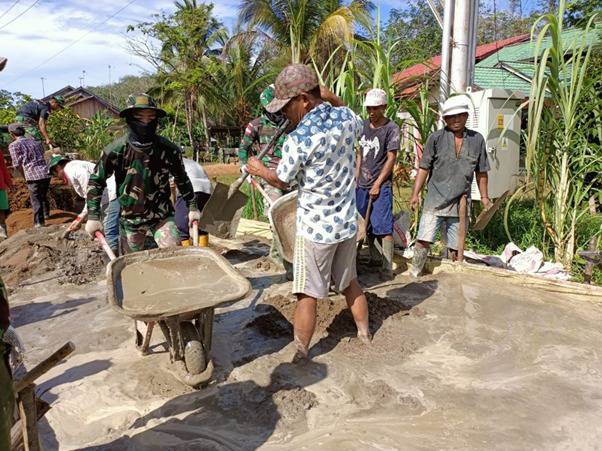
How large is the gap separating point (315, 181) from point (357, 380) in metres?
1.18

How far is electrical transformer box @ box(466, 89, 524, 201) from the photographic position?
214 inches

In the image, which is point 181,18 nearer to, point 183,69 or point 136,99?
point 183,69

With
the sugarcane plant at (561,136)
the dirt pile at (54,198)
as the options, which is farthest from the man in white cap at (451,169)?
the dirt pile at (54,198)

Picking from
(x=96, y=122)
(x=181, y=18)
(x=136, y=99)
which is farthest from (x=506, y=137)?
(x=181, y=18)

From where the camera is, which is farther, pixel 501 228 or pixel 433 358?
pixel 501 228

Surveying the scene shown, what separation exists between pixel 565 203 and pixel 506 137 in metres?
1.33

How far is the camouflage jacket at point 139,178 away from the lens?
3.36m

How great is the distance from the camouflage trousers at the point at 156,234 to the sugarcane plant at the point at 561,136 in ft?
9.62

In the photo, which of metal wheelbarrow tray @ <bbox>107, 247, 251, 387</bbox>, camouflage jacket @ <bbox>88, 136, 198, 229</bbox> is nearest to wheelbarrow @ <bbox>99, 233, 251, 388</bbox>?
metal wheelbarrow tray @ <bbox>107, 247, 251, 387</bbox>

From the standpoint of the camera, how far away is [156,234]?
357 centimetres

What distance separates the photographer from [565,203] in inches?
180

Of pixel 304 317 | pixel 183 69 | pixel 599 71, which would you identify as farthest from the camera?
pixel 183 69

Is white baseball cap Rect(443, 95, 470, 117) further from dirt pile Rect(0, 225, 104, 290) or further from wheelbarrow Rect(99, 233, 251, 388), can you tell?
dirt pile Rect(0, 225, 104, 290)

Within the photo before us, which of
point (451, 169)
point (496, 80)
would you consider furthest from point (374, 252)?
point (496, 80)
